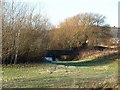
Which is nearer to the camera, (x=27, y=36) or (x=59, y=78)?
(x=59, y=78)

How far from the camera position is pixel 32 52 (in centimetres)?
2141

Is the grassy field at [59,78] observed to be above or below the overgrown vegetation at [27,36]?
below

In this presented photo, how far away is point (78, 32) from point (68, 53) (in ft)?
10.6

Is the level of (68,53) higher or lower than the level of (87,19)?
lower

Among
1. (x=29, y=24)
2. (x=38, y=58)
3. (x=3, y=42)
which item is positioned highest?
(x=29, y=24)

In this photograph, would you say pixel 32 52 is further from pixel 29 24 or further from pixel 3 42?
pixel 3 42

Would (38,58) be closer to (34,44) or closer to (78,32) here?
(34,44)

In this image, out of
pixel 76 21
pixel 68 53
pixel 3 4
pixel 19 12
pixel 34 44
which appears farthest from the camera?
pixel 76 21

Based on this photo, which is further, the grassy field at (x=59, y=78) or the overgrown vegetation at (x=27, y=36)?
the overgrown vegetation at (x=27, y=36)

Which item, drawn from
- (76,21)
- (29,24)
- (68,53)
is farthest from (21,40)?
(76,21)

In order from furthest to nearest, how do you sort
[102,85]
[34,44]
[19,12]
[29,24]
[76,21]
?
[76,21] < [34,44] < [29,24] < [19,12] < [102,85]

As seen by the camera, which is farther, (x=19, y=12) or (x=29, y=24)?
(x=29, y=24)

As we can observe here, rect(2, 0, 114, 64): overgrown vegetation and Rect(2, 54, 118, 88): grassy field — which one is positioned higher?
Rect(2, 0, 114, 64): overgrown vegetation

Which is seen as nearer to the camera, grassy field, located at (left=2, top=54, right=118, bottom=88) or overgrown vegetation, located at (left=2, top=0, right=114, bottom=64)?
grassy field, located at (left=2, top=54, right=118, bottom=88)
